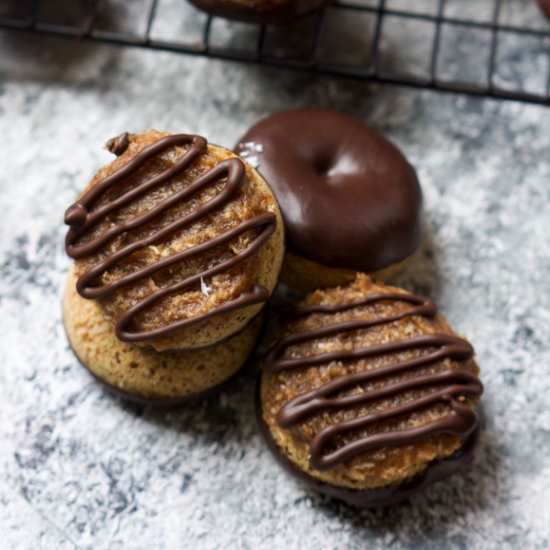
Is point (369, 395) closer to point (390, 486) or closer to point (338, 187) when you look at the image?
point (390, 486)

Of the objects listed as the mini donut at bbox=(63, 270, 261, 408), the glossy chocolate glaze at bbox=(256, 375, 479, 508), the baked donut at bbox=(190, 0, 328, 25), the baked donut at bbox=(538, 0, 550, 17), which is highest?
the baked donut at bbox=(190, 0, 328, 25)

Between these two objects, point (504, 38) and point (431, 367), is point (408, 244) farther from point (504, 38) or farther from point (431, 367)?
point (504, 38)

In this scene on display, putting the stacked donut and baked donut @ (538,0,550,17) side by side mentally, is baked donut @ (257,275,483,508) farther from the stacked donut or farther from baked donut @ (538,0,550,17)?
baked donut @ (538,0,550,17)

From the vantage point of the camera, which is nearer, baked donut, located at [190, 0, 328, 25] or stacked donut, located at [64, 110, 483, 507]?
stacked donut, located at [64, 110, 483, 507]

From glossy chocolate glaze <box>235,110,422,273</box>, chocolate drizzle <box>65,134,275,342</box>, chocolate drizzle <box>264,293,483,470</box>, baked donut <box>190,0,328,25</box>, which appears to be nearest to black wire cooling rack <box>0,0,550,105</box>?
baked donut <box>190,0,328,25</box>

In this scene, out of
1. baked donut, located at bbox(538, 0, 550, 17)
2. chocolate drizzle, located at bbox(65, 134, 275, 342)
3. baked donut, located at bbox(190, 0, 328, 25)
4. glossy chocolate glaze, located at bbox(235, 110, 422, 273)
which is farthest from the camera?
baked donut, located at bbox(538, 0, 550, 17)

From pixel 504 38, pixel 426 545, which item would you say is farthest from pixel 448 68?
pixel 426 545
